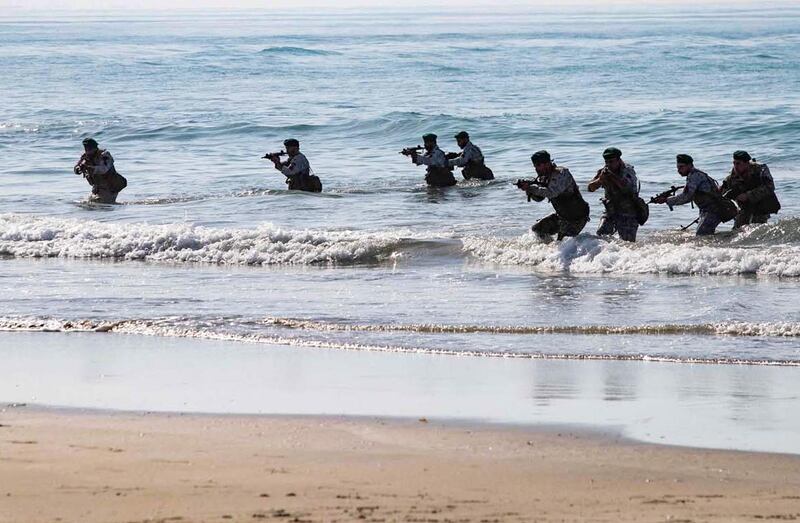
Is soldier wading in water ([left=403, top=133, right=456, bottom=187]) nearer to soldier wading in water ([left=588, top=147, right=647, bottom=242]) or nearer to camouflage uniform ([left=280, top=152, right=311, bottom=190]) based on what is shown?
camouflage uniform ([left=280, top=152, right=311, bottom=190])

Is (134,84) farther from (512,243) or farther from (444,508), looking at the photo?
(444,508)

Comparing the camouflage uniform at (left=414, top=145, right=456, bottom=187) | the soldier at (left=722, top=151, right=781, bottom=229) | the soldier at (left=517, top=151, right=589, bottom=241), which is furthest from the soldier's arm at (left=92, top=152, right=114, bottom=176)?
the soldier at (left=722, top=151, right=781, bottom=229)

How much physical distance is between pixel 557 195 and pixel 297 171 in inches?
303

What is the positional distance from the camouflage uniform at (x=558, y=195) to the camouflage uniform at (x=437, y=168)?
628cm

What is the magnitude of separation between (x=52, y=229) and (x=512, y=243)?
6257 millimetres

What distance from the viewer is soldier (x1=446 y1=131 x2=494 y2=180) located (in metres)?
23.5

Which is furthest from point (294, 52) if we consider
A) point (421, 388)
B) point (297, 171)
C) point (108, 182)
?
point (421, 388)

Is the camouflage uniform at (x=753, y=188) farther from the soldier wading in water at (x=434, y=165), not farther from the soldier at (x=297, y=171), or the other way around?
the soldier at (x=297, y=171)

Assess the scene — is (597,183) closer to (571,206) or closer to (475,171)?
(571,206)

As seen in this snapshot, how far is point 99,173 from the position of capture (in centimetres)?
2234

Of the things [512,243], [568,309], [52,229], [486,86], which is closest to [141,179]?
[52,229]

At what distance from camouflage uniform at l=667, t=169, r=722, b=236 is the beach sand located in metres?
8.47

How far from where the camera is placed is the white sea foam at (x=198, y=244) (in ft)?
57.9

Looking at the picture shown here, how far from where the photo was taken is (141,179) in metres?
27.4
